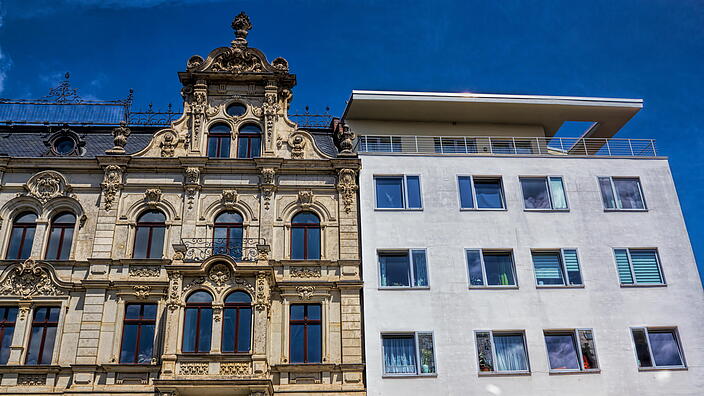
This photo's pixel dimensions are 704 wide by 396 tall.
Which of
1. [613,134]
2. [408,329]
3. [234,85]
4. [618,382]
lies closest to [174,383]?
[408,329]

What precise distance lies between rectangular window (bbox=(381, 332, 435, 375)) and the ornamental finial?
1698 cm

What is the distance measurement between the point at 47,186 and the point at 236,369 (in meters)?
12.5

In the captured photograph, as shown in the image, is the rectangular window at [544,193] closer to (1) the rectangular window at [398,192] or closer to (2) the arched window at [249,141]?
(1) the rectangular window at [398,192]

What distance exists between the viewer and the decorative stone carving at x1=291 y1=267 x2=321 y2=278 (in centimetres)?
2956

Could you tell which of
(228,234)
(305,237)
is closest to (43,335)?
(228,234)

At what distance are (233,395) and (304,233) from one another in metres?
7.87

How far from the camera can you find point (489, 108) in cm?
3522

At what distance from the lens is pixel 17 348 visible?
90.5ft

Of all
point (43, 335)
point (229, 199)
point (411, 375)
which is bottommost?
point (411, 375)

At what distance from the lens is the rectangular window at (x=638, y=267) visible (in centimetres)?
3050

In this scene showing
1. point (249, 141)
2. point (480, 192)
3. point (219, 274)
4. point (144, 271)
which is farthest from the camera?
point (249, 141)

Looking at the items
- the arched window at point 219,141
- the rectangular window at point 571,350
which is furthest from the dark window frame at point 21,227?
the rectangular window at point 571,350

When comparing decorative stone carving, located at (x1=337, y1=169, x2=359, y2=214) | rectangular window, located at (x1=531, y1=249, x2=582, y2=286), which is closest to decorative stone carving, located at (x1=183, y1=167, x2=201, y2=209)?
decorative stone carving, located at (x1=337, y1=169, x2=359, y2=214)

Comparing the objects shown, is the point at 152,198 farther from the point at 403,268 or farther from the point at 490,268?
the point at 490,268
